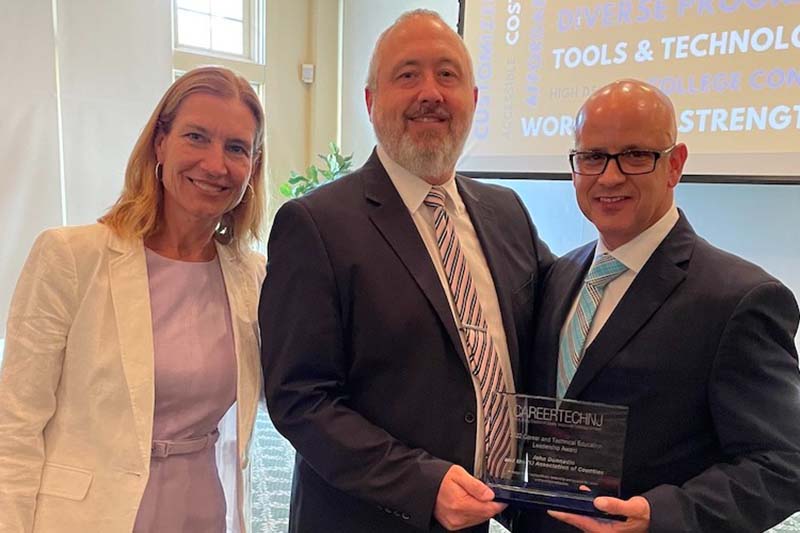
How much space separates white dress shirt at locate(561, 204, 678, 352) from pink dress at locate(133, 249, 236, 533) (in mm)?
853

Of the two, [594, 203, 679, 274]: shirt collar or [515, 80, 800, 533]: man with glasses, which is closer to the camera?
[515, 80, 800, 533]: man with glasses

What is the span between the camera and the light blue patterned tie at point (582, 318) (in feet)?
4.49

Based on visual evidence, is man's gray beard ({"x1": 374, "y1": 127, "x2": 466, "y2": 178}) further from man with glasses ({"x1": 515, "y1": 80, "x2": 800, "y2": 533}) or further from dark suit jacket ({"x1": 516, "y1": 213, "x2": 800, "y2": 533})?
dark suit jacket ({"x1": 516, "y1": 213, "x2": 800, "y2": 533})

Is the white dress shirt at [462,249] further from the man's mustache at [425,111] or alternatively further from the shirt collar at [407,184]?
the man's mustache at [425,111]

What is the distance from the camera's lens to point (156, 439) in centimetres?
142

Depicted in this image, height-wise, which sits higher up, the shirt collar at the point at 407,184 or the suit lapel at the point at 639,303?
the shirt collar at the point at 407,184

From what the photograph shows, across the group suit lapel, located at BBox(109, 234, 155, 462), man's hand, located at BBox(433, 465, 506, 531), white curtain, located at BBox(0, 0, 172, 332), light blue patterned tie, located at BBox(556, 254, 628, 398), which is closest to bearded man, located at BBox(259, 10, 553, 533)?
man's hand, located at BBox(433, 465, 506, 531)

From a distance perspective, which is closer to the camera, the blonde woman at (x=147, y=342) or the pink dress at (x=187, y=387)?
the blonde woman at (x=147, y=342)

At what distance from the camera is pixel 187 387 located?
1445 mm

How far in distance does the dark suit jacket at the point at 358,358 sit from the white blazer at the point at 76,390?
30cm

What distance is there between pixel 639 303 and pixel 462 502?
1.76 feet

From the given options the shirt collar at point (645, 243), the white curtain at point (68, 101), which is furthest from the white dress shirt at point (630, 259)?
the white curtain at point (68, 101)

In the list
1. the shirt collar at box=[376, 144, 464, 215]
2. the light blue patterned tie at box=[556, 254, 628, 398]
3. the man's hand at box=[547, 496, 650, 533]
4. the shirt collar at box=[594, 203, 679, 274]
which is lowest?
the man's hand at box=[547, 496, 650, 533]

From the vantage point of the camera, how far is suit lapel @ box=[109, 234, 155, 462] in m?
1.36
